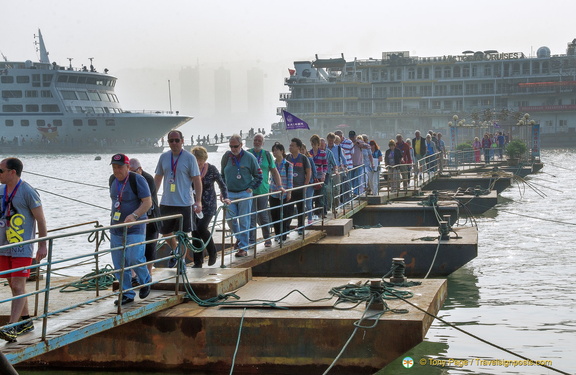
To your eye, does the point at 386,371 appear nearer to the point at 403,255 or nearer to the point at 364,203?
the point at 403,255

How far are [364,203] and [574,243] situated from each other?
503 centimetres

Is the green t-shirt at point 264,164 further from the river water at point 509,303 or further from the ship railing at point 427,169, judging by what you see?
the ship railing at point 427,169

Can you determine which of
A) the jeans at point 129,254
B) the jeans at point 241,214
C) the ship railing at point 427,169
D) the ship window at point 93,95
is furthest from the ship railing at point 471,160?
the ship window at point 93,95

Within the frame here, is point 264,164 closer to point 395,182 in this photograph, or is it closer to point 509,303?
point 509,303

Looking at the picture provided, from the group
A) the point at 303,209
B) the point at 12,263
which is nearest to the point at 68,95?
the point at 303,209

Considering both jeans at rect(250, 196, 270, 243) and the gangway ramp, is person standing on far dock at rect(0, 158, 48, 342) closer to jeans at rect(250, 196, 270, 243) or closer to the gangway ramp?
the gangway ramp

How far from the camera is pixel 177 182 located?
32.8 feet

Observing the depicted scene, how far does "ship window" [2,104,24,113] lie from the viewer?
11506cm

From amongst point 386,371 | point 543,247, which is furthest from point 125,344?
point 543,247

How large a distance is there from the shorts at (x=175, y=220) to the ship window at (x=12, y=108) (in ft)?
363

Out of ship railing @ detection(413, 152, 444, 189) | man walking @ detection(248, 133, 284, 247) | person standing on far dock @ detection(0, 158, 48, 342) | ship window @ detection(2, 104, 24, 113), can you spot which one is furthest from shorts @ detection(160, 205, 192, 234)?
ship window @ detection(2, 104, 24, 113)

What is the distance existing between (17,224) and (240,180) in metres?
4.51

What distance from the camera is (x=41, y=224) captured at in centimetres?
772

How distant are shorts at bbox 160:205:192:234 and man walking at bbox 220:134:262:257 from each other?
148cm
